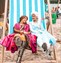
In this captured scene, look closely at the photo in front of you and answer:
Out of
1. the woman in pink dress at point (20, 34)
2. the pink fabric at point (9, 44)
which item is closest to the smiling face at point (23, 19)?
the woman in pink dress at point (20, 34)

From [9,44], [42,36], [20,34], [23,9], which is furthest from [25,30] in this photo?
[23,9]

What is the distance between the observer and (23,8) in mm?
5570

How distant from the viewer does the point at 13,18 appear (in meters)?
5.34

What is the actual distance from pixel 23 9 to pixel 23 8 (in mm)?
28

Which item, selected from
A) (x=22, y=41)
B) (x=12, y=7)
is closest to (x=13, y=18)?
(x=12, y=7)

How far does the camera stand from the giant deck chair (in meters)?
5.36

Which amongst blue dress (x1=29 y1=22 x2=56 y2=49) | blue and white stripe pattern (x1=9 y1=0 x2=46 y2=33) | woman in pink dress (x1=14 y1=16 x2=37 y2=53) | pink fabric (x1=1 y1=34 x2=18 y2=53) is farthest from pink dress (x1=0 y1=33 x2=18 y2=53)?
blue and white stripe pattern (x1=9 y1=0 x2=46 y2=33)

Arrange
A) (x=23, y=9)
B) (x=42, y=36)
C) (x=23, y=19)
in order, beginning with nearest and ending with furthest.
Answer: (x=42, y=36), (x=23, y=19), (x=23, y=9)

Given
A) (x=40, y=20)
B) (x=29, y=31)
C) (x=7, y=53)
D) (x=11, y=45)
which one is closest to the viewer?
(x=11, y=45)

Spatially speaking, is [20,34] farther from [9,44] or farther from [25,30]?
[9,44]

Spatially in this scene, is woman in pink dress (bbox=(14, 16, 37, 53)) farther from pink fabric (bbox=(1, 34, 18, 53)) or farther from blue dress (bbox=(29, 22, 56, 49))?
pink fabric (bbox=(1, 34, 18, 53))

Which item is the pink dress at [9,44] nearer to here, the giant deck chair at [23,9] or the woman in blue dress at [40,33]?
the woman in blue dress at [40,33]

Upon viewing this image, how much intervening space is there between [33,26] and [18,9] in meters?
0.51

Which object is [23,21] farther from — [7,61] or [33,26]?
[7,61]
